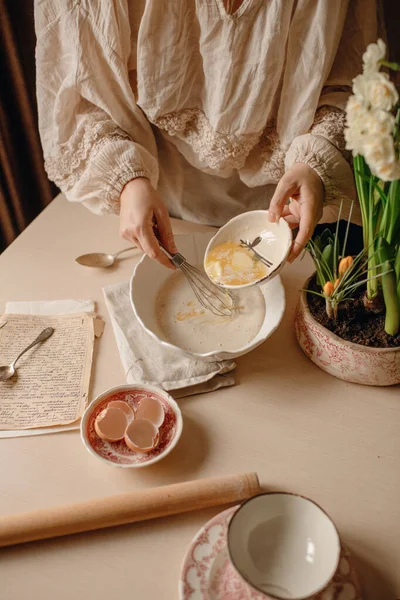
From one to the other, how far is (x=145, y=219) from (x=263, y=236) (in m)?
0.18

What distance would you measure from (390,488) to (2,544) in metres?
0.45

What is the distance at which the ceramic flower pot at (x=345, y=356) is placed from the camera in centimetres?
66

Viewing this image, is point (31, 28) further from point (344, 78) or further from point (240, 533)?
→ point (240, 533)

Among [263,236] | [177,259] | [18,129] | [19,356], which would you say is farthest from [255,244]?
[18,129]

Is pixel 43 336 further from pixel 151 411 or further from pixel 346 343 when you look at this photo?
pixel 346 343

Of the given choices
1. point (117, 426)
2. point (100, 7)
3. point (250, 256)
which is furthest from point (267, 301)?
point (100, 7)

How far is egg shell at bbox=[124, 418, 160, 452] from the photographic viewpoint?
25.2 inches

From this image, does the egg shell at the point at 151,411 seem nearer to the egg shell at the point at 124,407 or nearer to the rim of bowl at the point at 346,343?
the egg shell at the point at 124,407

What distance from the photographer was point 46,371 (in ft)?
2.49

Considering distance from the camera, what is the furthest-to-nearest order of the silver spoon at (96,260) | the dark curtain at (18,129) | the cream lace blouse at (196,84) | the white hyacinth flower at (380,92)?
the dark curtain at (18,129)
the silver spoon at (96,260)
the cream lace blouse at (196,84)
the white hyacinth flower at (380,92)

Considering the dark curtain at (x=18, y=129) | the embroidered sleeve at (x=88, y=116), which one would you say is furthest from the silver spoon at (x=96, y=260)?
the dark curtain at (x=18, y=129)

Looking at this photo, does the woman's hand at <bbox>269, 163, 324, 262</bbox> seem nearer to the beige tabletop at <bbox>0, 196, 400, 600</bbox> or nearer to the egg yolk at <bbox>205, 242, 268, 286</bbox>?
the egg yolk at <bbox>205, 242, 268, 286</bbox>

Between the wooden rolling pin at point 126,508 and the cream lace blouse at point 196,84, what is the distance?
465 mm

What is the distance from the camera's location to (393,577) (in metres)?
0.54
